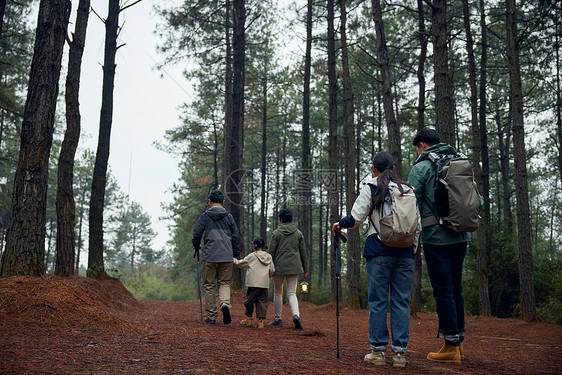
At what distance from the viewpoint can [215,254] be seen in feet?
26.2

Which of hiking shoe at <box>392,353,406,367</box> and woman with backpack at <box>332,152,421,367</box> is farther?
woman with backpack at <box>332,152,421,367</box>

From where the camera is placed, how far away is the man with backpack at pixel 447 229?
4.45 metres

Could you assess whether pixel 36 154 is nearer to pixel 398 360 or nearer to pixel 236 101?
pixel 398 360

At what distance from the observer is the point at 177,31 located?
15.5 m

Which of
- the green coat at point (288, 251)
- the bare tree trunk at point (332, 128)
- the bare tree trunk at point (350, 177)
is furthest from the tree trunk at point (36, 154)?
the bare tree trunk at point (332, 128)

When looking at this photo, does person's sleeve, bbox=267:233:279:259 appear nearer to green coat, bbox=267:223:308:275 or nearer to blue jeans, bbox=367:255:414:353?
green coat, bbox=267:223:308:275

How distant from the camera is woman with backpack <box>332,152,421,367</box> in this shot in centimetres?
426

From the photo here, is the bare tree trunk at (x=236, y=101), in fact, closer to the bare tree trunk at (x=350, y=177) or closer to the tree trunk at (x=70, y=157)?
the bare tree trunk at (x=350, y=177)

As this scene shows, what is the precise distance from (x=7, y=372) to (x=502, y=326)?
9.69 metres

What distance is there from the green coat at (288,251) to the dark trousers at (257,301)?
0.46 metres

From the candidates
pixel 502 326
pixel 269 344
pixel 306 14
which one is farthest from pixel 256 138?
pixel 269 344

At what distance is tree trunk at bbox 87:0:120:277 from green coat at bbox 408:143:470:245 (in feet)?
32.1

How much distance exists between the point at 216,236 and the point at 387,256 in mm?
4269

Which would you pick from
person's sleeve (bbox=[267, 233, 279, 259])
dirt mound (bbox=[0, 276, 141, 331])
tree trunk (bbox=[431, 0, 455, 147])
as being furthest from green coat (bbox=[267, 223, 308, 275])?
tree trunk (bbox=[431, 0, 455, 147])
